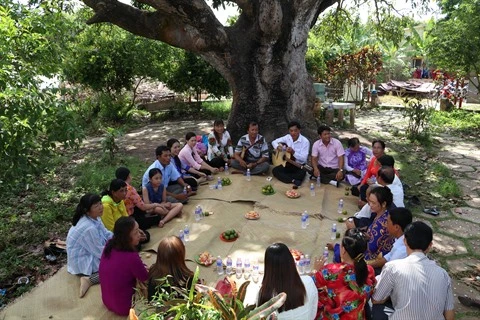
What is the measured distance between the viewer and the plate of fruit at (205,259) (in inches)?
185

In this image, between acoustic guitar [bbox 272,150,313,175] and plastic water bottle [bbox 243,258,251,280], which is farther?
acoustic guitar [bbox 272,150,313,175]

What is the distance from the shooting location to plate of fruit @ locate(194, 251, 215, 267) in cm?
470

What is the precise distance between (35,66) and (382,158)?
200 inches

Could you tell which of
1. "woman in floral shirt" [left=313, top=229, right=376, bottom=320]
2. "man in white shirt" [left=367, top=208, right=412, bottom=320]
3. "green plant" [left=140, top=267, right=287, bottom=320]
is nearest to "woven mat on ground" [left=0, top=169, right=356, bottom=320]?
"man in white shirt" [left=367, top=208, right=412, bottom=320]

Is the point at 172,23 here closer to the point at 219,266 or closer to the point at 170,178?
the point at 170,178

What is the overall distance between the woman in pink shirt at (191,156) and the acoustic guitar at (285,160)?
1437mm

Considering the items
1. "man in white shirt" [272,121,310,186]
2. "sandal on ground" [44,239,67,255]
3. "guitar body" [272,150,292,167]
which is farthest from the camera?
"guitar body" [272,150,292,167]

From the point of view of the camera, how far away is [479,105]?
58.9 ft

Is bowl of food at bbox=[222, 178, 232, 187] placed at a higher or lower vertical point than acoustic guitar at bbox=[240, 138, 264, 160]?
lower

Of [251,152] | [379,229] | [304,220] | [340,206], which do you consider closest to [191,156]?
[251,152]

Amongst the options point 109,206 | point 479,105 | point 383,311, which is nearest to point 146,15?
point 109,206

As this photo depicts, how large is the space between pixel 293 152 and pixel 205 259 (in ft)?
12.0

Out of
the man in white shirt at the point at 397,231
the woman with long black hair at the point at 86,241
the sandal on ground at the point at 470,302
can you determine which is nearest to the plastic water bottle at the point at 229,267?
the woman with long black hair at the point at 86,241

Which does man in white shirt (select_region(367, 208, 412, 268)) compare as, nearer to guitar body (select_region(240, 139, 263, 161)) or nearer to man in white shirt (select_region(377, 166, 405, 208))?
man in white shirt (select_region(377, 166, 405, 208))
